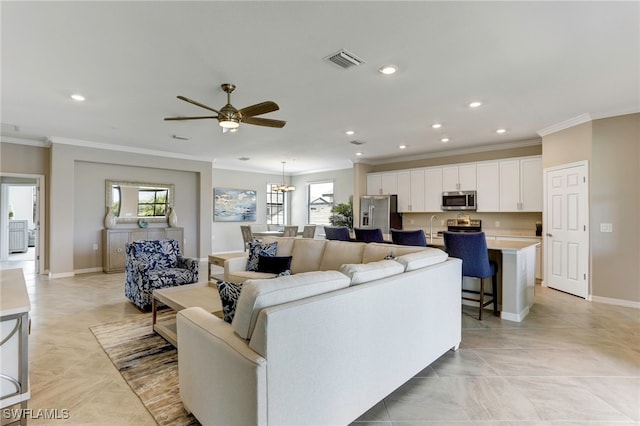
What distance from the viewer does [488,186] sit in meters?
6.34

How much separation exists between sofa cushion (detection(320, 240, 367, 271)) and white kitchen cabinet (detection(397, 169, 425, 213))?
3999 mm

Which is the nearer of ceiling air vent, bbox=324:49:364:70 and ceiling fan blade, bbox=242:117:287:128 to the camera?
ceiling air vent, bbox=324:49:364:70

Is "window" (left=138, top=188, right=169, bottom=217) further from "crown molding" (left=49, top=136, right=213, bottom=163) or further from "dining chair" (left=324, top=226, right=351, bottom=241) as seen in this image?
"dining chair" (left=324, top=226, right=351, bottom=241)

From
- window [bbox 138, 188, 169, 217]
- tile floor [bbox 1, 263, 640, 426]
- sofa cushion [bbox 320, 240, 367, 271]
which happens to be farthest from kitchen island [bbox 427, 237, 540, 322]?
window [bbox 138, 188, 169, 217]

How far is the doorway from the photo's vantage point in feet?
20.5

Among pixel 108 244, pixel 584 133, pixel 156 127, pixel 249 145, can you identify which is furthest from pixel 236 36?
pixel 108 244

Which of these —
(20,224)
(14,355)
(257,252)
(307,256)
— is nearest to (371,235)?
(307,256)

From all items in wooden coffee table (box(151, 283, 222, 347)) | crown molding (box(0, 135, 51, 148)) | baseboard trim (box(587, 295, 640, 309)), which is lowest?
baseboard trim (box(587, 295, 640, 309))

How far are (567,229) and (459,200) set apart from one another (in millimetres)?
2007

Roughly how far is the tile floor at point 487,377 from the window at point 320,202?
6.37m

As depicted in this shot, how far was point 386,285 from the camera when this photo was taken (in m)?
2.00

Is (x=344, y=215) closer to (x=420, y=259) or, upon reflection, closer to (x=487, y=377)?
(x=420, y=259)

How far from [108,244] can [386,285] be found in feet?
21.2

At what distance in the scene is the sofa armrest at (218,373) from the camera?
135 centimetres
